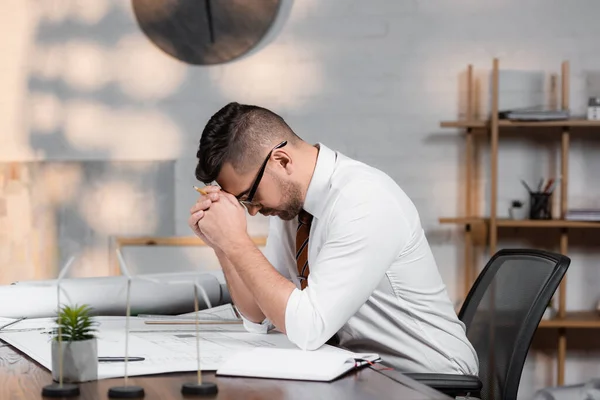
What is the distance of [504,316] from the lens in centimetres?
193

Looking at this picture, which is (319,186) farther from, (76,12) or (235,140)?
(76,12)

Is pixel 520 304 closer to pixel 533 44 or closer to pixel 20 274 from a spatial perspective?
pixel 533 44

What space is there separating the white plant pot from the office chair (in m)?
0.61

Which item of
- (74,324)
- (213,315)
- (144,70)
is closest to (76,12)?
(144,70)

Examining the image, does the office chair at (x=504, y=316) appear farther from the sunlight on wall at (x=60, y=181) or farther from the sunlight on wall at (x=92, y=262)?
the sunlight on wall at (x=60, y=181)

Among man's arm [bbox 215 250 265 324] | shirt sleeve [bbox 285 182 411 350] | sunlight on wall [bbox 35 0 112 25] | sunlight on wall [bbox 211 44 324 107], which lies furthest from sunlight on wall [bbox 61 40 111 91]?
shirt sleeve [bbox 285 182 411 350]

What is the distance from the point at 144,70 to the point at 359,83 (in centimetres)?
101

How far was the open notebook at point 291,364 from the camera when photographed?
1.31 m

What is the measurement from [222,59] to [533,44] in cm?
144

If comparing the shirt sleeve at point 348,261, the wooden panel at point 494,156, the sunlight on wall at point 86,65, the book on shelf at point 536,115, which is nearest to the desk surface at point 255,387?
the shirt sleeve at point 348,261

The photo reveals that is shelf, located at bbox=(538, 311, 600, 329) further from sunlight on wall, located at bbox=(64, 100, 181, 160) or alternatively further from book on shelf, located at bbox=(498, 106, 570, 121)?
sunlight on wall, located at bbox=(64, 100, 181, 160)

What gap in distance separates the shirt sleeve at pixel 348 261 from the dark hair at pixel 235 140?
0.74 ft

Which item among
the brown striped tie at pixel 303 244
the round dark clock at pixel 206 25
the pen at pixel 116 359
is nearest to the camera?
the pen at pixel 116 359

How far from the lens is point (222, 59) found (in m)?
3.79
